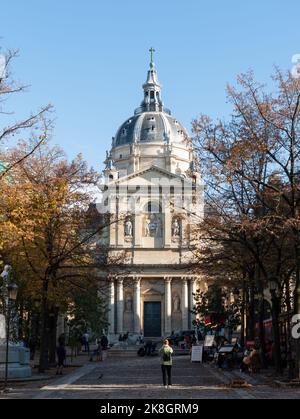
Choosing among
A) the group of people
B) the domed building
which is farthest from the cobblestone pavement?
the domed building

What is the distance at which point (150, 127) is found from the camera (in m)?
105

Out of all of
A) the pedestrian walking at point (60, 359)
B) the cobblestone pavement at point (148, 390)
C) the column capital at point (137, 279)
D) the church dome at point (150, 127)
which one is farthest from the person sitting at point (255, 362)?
the church dome at point (150, 127)

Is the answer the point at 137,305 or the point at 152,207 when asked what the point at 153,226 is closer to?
the point at 152,207

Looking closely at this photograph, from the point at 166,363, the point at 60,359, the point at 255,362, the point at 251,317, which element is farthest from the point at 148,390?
the point at 251,317

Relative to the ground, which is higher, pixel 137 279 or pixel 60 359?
pixel 137 279

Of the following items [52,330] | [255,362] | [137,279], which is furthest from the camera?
[137,279]

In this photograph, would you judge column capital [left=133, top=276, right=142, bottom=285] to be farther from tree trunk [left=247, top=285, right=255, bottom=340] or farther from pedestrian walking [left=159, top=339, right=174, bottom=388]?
pedestrian walking [left=159, top=339, right=174, bottom=388]

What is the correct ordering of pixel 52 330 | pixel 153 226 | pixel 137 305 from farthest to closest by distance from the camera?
pixel 153 226 < pixel 137 305 < pixel 52 330

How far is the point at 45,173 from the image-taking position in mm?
31422

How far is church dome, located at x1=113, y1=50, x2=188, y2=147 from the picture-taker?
104 meters

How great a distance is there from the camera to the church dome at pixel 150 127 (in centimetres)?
10362
